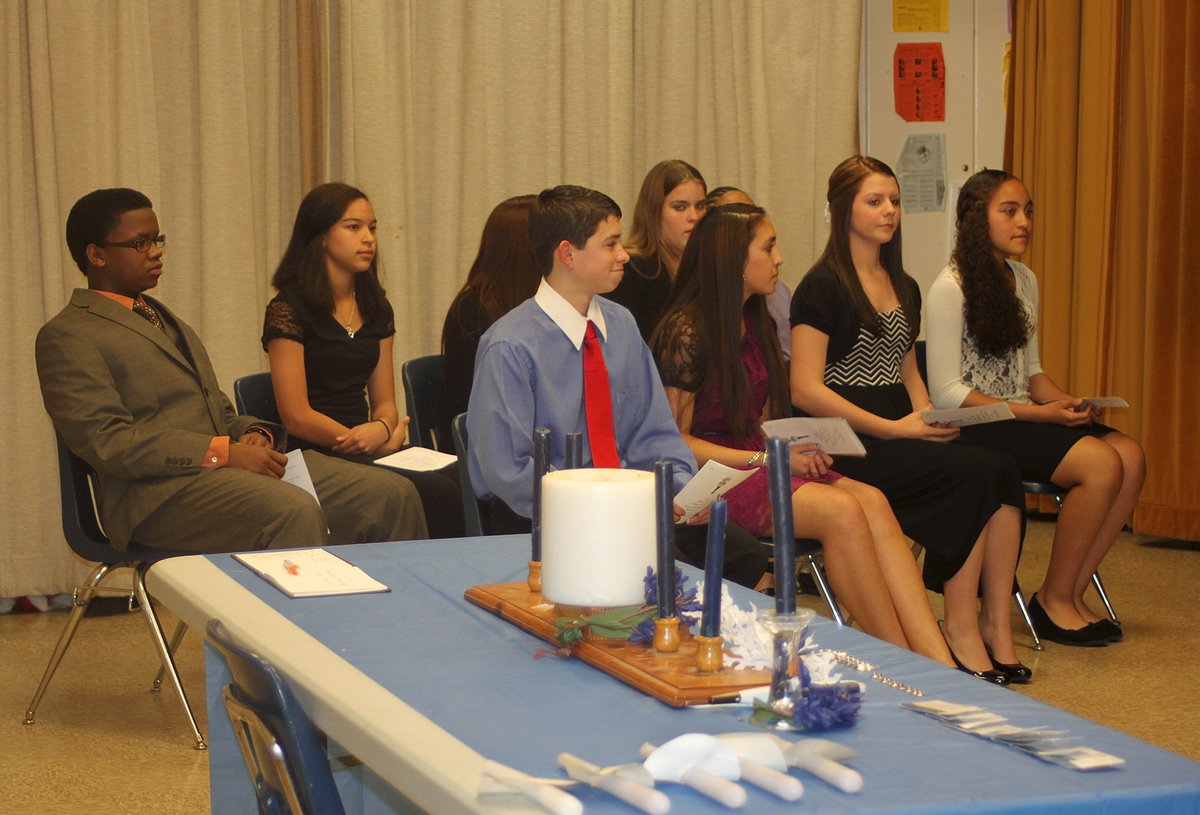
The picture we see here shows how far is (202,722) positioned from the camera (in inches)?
138

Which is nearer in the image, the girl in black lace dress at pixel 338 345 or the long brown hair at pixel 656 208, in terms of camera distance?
the girl in black lace dress at pixel 338 345

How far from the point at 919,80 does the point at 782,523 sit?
511cm

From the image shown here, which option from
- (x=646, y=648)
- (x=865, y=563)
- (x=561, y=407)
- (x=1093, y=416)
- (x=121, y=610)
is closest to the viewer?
(x=646, y=648)

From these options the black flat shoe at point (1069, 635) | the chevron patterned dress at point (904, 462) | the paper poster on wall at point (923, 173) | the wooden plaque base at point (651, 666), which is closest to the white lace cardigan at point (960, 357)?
the chevron patterned dress at point (904, 462)

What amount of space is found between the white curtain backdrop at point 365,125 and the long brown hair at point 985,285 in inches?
58.9

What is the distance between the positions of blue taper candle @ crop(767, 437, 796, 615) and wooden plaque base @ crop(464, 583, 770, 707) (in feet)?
0.45

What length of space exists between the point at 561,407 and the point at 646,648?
5.02ft

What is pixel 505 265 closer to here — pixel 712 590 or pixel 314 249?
pixel 314 249

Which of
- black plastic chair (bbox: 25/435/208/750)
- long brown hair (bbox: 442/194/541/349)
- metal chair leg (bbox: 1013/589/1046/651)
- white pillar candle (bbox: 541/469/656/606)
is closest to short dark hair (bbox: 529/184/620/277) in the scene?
long brown hair (bbox: 442/194/541/349)

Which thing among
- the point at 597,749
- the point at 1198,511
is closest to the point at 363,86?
the point at 1198,511

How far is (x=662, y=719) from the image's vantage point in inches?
55.7

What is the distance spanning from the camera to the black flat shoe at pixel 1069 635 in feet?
13.4

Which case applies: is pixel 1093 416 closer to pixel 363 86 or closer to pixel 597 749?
pixel 363 86

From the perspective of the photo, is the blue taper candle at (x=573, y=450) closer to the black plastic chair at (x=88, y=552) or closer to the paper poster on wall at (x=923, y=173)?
the black plastic chair at (x=88, y=552)
